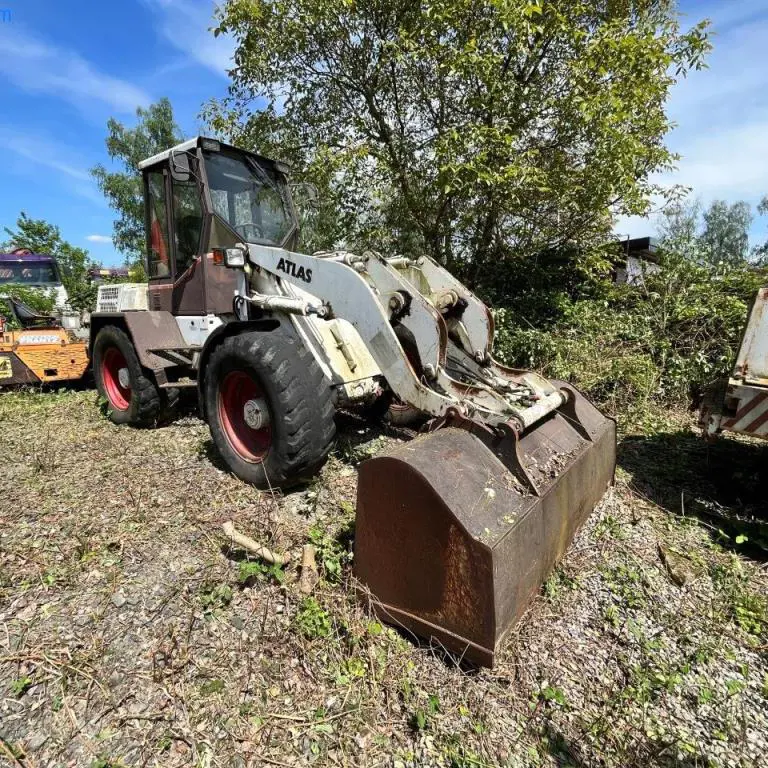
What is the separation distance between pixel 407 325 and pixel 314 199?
105 inches

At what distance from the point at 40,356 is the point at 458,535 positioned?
23.2ft

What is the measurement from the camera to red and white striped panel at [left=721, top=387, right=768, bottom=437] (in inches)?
139

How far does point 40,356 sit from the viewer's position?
695cm

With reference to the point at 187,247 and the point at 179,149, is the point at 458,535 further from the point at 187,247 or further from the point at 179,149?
the point at 179,149

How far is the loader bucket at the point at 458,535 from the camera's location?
210 cm

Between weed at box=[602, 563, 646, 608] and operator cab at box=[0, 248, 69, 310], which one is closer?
weed at box=[602, 563, 646, 608]

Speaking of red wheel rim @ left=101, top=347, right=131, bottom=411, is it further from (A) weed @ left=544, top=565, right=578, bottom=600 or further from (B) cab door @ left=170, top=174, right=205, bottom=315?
(A) weed @ left=544, top=565, right=578, bottom=600

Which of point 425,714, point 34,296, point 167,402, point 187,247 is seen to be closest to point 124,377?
point 167,402

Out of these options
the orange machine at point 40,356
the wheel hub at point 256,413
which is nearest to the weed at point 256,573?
the wheel hub at point 256,413

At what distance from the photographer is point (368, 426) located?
16.2ft

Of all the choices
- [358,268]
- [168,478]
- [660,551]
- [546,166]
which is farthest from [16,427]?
[546,166]

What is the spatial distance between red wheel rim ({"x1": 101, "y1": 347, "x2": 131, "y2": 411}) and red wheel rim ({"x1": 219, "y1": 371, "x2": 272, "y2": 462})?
2294 millimetres

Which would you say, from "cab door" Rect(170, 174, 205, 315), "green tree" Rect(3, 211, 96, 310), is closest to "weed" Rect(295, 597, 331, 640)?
"cab door" Rect(170, 174, 205, 315)

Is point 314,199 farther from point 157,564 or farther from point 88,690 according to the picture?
point 88,690
